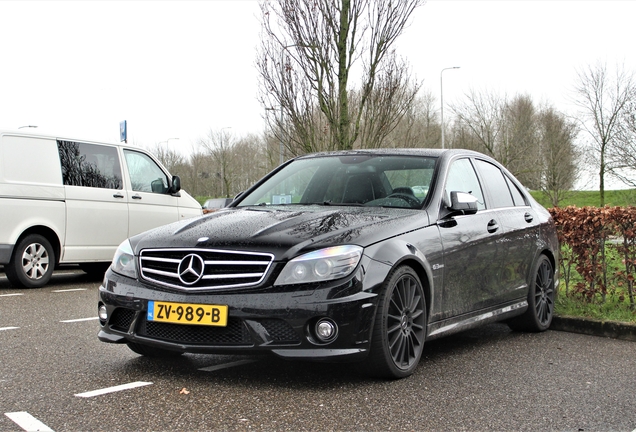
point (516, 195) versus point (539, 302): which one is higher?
point (516, 195)

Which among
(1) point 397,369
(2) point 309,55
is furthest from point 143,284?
(2) point 309,55

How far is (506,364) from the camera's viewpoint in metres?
5.63

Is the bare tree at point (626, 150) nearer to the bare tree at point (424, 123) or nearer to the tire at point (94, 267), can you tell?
the bare tree at point (424, 123)

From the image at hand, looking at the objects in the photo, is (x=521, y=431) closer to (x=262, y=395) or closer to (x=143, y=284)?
(x=262, y=395)

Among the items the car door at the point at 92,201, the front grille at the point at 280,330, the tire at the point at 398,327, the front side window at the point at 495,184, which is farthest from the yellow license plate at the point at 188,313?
the car door at the point at 92,201

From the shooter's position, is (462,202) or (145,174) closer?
(462,202)

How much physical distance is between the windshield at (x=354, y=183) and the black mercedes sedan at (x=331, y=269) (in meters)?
0.01

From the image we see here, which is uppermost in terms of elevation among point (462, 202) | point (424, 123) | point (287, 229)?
point (424, 123)

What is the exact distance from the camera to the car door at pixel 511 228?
6.45 metres

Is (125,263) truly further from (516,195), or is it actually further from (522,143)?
(522,143)

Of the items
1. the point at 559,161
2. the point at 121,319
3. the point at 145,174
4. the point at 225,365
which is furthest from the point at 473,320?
the point at 559,161

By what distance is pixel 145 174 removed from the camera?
11969 mm

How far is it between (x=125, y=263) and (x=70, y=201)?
6164 millimetres

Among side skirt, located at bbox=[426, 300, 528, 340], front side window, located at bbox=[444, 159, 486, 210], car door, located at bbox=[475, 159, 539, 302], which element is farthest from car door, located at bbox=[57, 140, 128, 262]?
side skirt, located at bbox=[426, 300, 528, 340]
